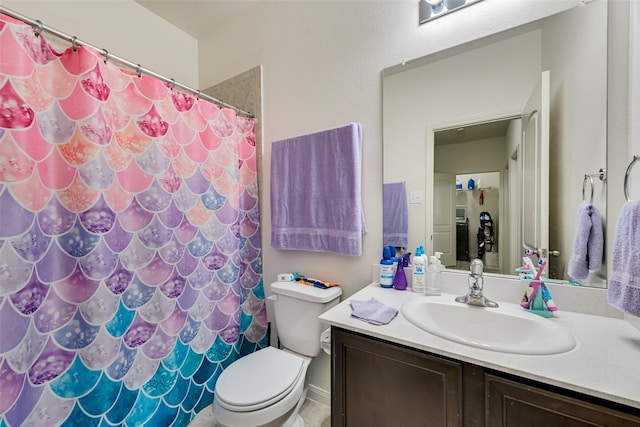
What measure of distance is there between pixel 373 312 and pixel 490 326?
46 centimetres

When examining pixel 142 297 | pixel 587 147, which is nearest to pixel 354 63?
pixel 587 147

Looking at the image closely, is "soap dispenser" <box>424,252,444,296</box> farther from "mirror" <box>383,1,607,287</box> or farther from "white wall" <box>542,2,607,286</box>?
"white wall" <box>542,2,607,286</box>

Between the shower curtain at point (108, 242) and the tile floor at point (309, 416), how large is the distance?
0.06 m

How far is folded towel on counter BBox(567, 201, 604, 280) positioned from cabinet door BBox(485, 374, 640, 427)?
0.57 metres

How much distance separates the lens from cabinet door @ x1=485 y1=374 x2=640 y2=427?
59 cm

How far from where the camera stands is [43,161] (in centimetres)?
98

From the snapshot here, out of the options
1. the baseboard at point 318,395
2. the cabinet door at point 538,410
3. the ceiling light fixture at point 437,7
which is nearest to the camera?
the cabinet door at point 538,410

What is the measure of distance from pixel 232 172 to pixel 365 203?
866 mm

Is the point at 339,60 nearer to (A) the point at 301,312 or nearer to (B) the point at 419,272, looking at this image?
(B) the point at 419,272

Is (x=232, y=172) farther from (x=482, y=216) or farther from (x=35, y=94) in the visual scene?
(x=482, y=216)

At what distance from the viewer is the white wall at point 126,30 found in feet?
4.74

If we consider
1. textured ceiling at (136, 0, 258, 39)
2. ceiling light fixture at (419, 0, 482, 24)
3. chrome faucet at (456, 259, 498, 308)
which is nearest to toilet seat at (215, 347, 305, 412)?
chrome faucet at (456, 259, 498, 308)

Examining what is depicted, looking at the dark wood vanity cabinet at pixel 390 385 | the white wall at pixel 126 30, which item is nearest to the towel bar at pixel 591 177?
the dark wood vanity cabinet at pixel 390 385

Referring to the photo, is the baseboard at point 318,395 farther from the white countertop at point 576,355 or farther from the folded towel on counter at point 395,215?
the folded towel on counter at point 395,215
